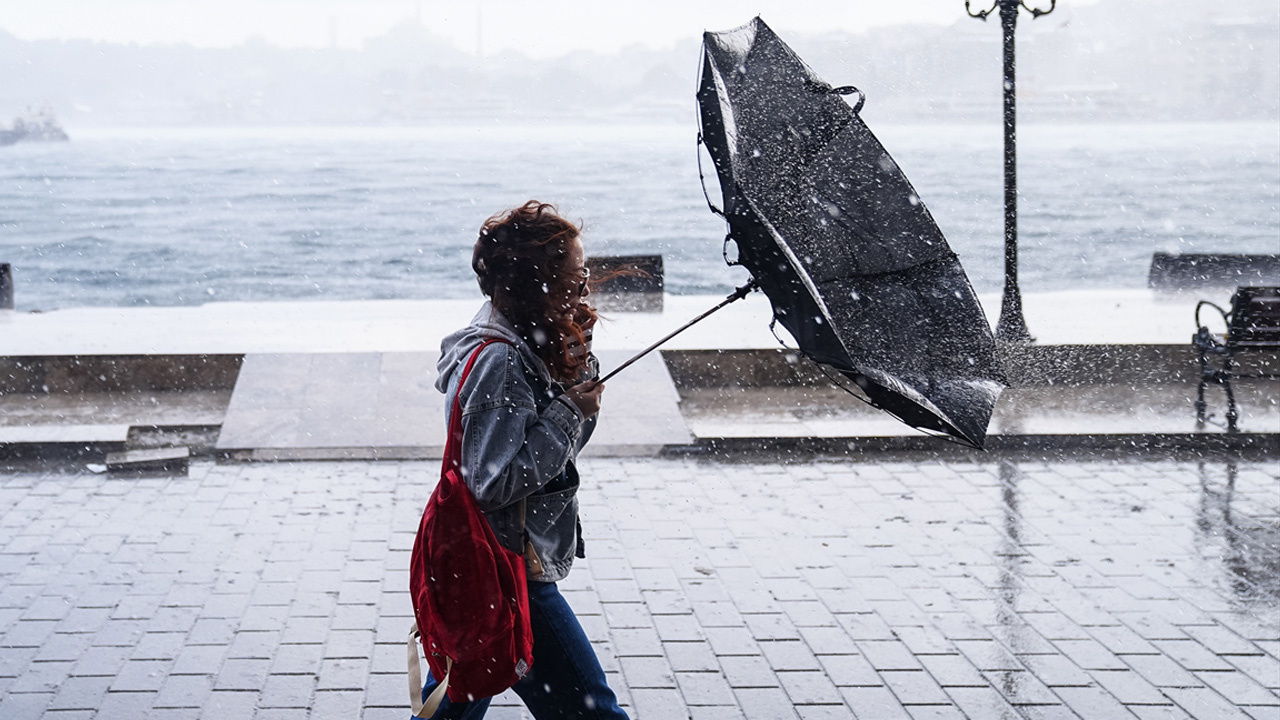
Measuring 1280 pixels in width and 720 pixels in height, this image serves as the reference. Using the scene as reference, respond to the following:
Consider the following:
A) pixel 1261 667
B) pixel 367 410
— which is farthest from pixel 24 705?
pixel 1261 667

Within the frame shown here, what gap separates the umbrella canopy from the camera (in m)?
2.53

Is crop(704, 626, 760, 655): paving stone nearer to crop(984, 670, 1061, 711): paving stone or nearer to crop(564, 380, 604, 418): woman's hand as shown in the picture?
crop(984, 670, 1061, 711): paving stone

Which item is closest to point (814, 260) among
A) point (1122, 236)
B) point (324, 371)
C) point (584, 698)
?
point (584, 698)

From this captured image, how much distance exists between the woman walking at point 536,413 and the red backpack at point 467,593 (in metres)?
0.04

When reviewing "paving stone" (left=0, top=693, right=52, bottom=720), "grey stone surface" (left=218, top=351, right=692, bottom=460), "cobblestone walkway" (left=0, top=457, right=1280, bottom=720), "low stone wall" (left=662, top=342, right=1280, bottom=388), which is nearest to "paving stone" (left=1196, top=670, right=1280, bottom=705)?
"cobblestone walkway" (left=0, top=457, right=1280, bottom=720)

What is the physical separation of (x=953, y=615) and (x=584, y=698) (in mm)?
3022

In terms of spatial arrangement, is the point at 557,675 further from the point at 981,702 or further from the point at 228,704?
the point at 981,702

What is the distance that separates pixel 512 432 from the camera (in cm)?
Result: 265

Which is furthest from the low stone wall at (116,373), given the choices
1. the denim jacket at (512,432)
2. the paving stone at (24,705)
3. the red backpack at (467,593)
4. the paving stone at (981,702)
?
the red backpack at (467,593)

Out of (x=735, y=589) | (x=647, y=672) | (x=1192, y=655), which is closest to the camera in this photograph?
(x=647, y=672)

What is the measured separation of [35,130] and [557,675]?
168140 mm

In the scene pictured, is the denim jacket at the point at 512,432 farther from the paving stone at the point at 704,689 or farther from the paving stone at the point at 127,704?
the paving stone at the point at 127,704

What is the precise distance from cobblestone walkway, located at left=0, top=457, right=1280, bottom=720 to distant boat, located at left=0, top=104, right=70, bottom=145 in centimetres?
15143

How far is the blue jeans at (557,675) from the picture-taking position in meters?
2.86
